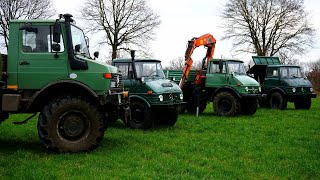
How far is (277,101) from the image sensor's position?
18922 millimetres

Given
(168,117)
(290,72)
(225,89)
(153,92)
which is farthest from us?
(290,72)

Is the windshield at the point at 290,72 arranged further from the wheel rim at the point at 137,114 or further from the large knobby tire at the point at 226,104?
the wheel rim at the point at 137,114

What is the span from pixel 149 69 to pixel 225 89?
15.6 ft

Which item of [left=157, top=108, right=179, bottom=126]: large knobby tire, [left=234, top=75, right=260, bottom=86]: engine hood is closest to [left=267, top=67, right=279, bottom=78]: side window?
[left=234, top=75, right=260, bottom=86]: engine hood

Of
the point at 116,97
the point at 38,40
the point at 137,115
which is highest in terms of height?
the point at 38,40

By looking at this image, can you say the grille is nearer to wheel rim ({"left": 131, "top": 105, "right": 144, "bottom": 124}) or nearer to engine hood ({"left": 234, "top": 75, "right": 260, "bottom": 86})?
wheel rim ({"left": 131, "top": 105, "right": 144, "bottom": 124})

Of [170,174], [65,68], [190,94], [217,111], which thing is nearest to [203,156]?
[170,174]

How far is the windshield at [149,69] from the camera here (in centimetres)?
1138

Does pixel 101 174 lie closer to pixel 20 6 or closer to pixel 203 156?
pixel 203 156

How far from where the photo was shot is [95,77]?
7559 mm

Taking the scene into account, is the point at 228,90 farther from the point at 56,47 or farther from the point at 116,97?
the point at 56,47

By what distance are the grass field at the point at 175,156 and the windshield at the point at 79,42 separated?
81.5 inches

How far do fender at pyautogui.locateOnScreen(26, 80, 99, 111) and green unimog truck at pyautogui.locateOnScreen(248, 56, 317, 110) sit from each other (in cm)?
1201

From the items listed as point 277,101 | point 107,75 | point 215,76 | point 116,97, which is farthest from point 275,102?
point 107,75
